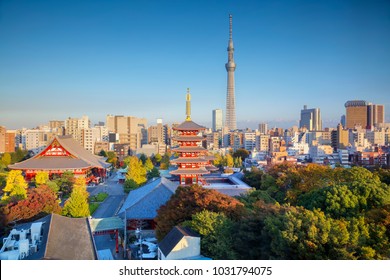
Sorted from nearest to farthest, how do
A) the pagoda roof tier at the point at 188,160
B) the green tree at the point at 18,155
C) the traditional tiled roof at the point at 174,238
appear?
the traditional tiled roof at the point at 174,238
the pagoda roof tier at the point at 188,160
the green tree at the point at 18,155

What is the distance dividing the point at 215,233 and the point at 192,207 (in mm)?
938

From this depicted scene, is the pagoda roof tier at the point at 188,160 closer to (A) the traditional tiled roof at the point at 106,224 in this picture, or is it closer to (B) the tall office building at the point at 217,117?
(A) the traditional tiled roof at the point at 106,224

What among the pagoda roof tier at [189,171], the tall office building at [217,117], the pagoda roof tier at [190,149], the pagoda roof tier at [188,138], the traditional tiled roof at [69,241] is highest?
the tall office building at [217,117]

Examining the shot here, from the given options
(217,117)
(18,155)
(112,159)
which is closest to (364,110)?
(217,117)

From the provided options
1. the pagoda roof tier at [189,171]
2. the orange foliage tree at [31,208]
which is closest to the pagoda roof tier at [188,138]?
the pagoda roof tier at [189,171]

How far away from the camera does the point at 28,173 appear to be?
11633 millimetres

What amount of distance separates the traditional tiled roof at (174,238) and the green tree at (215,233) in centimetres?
12

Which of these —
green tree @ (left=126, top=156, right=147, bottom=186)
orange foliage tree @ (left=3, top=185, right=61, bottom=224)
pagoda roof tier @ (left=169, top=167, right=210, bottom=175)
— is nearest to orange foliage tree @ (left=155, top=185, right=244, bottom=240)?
orange foliage tree @ (left=3, top=185, right=61, bottom=224)

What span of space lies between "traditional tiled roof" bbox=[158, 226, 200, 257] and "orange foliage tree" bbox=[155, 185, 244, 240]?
647 millimetres

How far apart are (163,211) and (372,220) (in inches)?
116

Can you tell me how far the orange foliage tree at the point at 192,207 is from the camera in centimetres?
479

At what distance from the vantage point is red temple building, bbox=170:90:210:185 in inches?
396

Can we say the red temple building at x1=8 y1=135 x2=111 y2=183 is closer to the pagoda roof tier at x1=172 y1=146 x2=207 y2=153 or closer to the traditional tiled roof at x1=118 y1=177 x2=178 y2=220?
the pagoda roof tier at x1=172 y1=146 x2=207 y2=153
